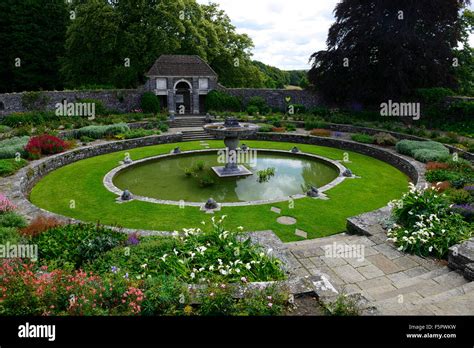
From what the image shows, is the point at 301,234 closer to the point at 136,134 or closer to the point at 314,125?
the point at 136,134

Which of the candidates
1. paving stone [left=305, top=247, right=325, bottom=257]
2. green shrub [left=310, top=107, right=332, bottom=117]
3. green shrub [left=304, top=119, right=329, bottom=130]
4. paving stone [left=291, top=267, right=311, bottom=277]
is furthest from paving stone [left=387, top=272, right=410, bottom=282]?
green shrub [left=310, top=107, right=332, bottom=117]

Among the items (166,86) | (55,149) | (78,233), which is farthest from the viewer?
(166,86)

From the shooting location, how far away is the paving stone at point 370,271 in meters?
7.53

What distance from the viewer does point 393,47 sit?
2638 cm

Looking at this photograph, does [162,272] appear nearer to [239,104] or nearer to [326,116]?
[326,116]

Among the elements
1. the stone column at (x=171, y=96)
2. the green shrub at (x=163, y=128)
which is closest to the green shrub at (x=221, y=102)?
the stone column at (x=171, y=96)

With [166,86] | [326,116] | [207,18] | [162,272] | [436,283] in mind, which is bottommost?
[436,283]

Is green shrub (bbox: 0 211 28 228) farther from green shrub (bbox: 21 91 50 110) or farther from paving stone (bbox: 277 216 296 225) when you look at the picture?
green shrub (bbox: 21 91 50 110)

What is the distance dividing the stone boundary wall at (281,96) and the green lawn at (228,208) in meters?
16.8

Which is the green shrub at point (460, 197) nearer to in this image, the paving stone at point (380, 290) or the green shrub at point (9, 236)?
the paving stone at point (380, 290)

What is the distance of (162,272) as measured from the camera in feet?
21.5
